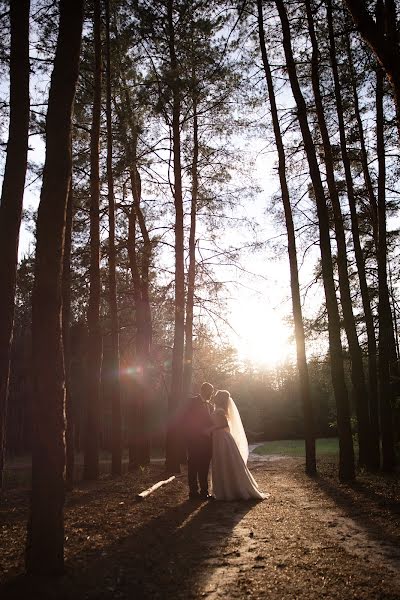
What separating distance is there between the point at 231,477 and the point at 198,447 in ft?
2.69

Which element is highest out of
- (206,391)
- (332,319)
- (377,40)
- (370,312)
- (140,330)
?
(377,40)

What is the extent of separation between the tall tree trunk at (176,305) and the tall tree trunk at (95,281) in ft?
6.64

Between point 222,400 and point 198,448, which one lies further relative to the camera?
point 222,400

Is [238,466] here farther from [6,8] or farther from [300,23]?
[300,23]

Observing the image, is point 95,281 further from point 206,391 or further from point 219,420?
point 219,420

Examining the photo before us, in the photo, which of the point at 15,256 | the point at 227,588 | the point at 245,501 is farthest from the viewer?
the point at 245,501

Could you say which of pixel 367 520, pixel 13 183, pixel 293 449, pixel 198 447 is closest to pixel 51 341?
pixel 13 183

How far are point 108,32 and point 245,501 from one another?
1262 cm

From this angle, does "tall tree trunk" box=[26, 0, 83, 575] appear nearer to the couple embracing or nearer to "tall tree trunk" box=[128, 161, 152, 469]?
the couple embracing

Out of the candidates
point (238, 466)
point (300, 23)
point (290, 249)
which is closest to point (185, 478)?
point (238, 466)

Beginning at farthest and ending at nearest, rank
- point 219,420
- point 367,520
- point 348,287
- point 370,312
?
1. point 370,312
2. point 348,287
3. point 219,420
4. point 367,520

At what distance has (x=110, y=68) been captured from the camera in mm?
14273

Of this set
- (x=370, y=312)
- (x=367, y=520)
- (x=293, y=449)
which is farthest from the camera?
(x=293, y=449)

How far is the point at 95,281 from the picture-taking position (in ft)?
42.4
